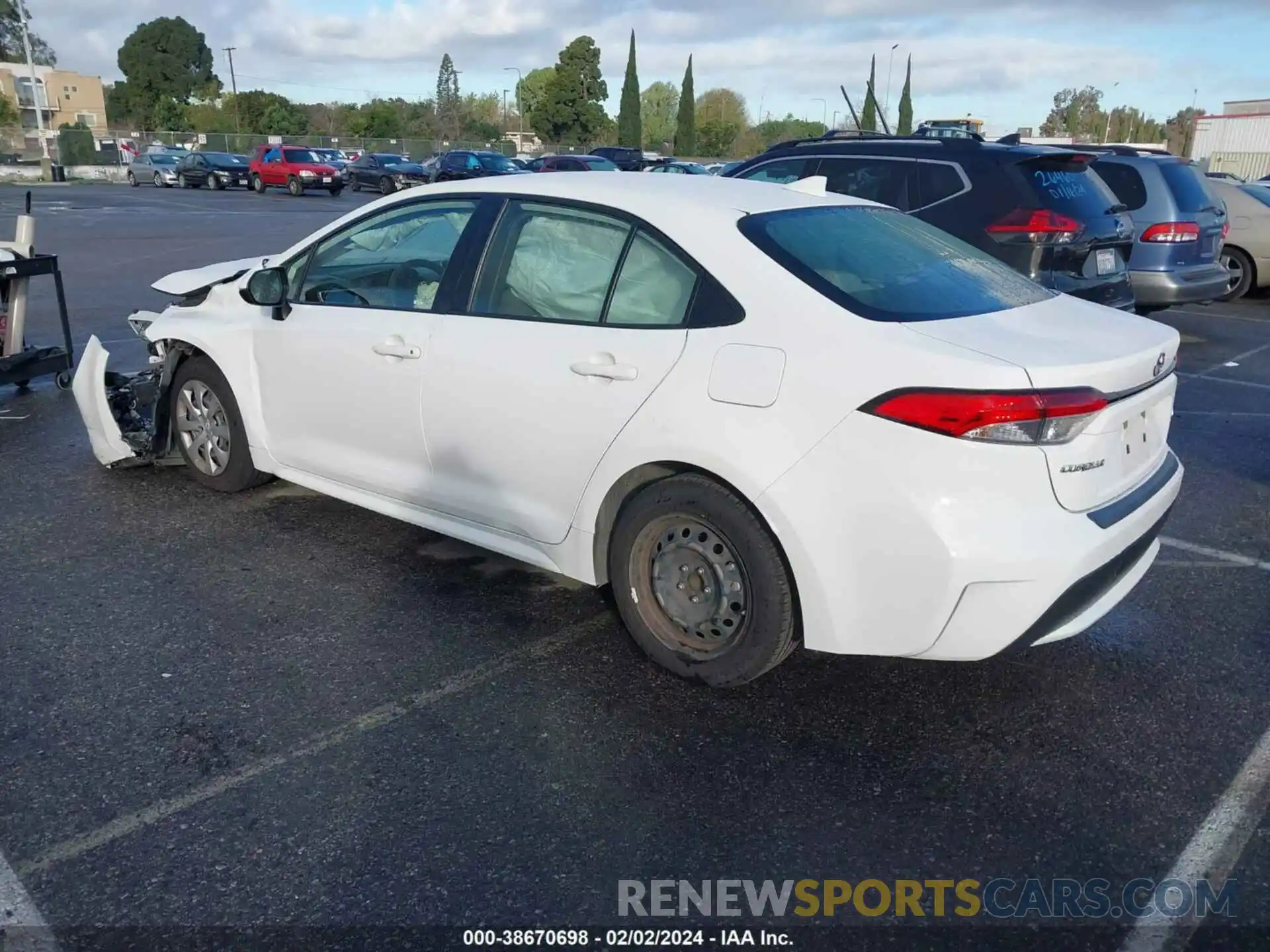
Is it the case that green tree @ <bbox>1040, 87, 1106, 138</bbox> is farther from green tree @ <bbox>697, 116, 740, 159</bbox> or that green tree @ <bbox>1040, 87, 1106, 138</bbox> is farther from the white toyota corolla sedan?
the white toyota corolla sedan

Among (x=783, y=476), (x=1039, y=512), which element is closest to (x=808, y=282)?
(x=783, y=476)

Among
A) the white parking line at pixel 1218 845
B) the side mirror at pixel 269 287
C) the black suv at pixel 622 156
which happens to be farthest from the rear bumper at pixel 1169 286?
the black suv at pixel 622 156

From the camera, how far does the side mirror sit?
4.67 metres

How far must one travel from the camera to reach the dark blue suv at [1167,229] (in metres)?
9.91

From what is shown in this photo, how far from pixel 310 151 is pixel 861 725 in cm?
3759

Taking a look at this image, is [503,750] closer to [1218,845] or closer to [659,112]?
[1218,845]

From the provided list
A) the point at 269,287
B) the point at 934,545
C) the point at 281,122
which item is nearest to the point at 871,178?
the point at 269,287

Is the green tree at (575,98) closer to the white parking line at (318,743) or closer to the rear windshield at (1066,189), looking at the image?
the rear windshield at (1066,189)

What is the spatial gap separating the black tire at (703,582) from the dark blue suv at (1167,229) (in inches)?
304

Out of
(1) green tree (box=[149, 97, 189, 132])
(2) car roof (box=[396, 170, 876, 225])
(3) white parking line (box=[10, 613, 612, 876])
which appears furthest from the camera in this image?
(1) green tree (box=[149, 97, 189, 132])

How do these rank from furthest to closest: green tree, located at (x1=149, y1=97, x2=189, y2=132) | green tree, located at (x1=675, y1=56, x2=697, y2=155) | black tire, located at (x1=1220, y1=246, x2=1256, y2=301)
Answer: green tree, located at (x1=149, y1=97, x2=189, y2=132)
green tree, located at (x1=675, y1=56, x2=697, y2=155)
black tire, located at (x1=1220, y1=246, x2=1256, y2=301)

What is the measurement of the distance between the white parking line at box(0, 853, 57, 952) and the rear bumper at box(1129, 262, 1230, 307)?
32.4 feet

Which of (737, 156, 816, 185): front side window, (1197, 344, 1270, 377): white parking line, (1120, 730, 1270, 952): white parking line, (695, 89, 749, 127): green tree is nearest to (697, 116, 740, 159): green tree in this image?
(695, 89, 749, 127): green tree

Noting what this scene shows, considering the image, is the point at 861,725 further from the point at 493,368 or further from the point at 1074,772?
the point at 493,368
